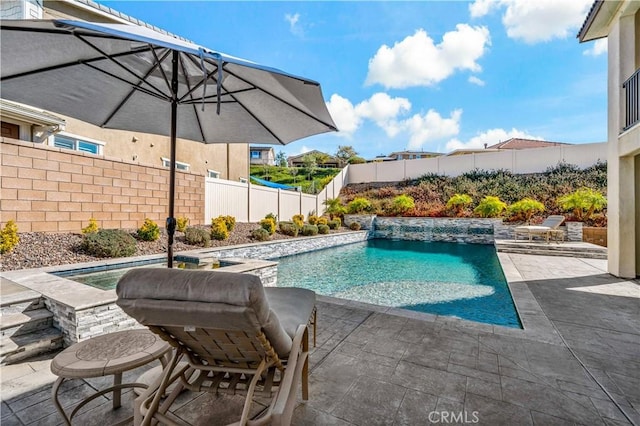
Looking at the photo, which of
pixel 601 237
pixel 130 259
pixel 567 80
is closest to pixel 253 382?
pixel 130 259

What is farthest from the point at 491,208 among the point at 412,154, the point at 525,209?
the point at 412,154

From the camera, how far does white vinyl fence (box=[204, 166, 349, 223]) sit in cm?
1182

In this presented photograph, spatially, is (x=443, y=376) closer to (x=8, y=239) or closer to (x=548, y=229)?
(x=8, y=239)

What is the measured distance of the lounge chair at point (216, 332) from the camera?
132 centimetres

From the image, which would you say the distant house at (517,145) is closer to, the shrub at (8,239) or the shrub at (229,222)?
the shrub at (229,222)

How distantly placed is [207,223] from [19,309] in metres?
8.65

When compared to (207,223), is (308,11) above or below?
above

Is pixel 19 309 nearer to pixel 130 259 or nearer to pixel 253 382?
pixel 253 382

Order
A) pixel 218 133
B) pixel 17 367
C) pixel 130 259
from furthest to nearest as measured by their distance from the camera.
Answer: pixel 130 259
pixel 218 133
pixel 17 367

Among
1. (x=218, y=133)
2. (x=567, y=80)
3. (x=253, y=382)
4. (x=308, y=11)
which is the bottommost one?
(x=253, y=382)

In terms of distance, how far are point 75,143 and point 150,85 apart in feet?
28.9

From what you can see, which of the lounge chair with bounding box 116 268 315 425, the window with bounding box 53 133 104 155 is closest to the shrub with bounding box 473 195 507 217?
the lounge chair with bounding box 116 268 315 425

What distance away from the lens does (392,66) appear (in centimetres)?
1463

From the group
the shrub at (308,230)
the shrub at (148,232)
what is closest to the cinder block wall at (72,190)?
the shrub at (148,232)
